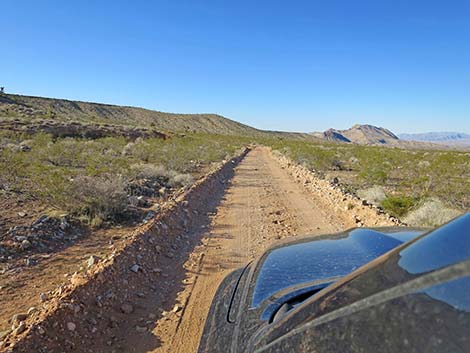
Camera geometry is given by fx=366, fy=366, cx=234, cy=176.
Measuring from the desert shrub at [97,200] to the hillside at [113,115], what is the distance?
43384 millimetres

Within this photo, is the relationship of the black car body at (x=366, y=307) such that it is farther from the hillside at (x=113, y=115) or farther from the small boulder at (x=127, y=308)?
the hillside at (x=113, y=115)

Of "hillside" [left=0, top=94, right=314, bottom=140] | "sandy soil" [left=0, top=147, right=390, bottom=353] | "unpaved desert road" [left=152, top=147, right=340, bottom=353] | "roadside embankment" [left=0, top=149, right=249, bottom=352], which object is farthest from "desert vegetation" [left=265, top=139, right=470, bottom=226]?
"hillside" [left=0, top=94, right=314, bottom=140]

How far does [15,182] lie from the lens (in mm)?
12125

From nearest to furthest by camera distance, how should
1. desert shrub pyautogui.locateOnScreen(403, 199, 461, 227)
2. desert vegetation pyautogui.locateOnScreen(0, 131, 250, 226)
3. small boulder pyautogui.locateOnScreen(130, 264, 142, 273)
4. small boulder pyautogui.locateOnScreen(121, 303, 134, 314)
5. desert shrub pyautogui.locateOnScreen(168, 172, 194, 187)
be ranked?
small boulder pyautogui.locateOnScreen(121, 303, 134, 314) < small boulder pyautogui.locateOnScreen(130, 264, 142, 273) < desert shrub pyautogui.locateOnScreen(403, 199, 461, 227) < desert vegetation pyautogui.locateOnScreen(0, 131, 250, 226) < desert shrub pyautogui.locateOnScreen(168, 172, 194, 187)

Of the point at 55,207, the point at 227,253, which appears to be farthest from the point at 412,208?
the point at 55,207

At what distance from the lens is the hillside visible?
56594 mm

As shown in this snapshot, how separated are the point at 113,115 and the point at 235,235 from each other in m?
94.7

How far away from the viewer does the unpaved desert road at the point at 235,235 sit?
15.1ft

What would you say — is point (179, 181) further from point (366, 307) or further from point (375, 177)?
point (366, 307)

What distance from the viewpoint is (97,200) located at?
9.48 m

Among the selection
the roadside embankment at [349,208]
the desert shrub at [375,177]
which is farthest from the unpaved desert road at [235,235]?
the desert shrub at [375,177]

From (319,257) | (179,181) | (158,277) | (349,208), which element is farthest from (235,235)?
(179,181)

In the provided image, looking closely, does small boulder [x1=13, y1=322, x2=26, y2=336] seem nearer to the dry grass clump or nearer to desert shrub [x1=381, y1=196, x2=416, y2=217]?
desert shrub [x1=381, y1=196, x2=416, y2=217]

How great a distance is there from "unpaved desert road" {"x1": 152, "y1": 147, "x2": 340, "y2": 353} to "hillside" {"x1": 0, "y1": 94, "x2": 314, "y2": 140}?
42.9 metres
